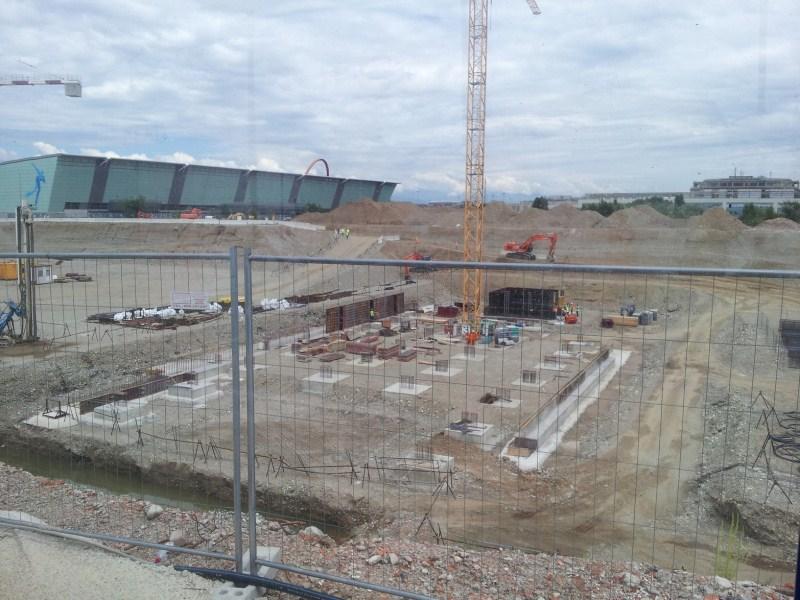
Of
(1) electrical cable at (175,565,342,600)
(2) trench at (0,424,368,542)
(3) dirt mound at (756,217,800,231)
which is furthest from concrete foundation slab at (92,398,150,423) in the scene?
(3) dirt mound at (756,217,800,231)

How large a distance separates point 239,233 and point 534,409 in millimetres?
34877

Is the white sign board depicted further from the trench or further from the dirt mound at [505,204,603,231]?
the dirt mound at [505,204,603,231]

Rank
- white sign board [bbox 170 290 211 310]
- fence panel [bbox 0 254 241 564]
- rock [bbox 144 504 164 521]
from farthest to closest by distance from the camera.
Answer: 1. rock [bbox 144 504 164 521]
2. fence panel [bbox 0 254 241 564]
3. white sign board [bbox 170 290 211 310]

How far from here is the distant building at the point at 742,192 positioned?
195 feet

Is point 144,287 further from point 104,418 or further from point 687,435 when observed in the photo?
point 687,435

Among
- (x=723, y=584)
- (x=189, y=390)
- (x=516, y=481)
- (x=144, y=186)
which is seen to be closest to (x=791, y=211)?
(x=516, y=481)

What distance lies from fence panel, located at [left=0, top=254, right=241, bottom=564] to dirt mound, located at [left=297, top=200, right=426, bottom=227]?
155ft

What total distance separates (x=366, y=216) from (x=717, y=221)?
106ft

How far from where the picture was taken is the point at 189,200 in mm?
78625

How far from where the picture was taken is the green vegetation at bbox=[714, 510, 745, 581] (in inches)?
326

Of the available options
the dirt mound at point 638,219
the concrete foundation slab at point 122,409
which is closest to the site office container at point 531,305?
the concrete foundation slab at point 122,409

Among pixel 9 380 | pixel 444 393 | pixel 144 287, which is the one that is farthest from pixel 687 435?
pixel 144 287

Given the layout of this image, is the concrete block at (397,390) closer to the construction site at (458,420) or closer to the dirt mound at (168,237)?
the construction site at (458,420)

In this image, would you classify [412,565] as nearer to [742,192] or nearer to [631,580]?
[631,580]
